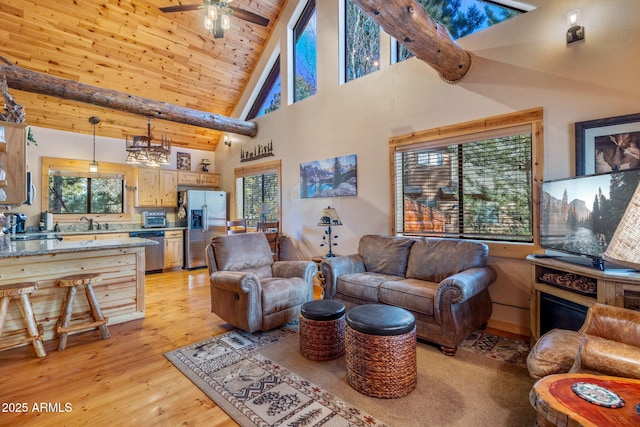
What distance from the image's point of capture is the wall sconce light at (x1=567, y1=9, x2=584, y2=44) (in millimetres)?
2682

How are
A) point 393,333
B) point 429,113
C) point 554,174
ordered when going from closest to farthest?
1. point 393,333
2. point 554,174
3. point 429,113

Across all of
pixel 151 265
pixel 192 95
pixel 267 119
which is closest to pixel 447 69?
pixel 267 119

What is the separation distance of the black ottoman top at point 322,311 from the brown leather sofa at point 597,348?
1.33 meters

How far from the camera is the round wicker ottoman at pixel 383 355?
1.96 m

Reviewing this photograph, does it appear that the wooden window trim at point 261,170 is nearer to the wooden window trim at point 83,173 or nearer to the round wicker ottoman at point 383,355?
the wooden window trim at point 83,173

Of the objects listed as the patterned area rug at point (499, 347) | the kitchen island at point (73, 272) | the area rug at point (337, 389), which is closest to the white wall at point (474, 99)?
the patterned area rug at point (499, 347)

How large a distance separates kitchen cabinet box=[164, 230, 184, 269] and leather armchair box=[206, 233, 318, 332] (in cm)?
332

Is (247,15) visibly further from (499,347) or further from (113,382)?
(499,347)

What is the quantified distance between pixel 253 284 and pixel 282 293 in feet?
1.20

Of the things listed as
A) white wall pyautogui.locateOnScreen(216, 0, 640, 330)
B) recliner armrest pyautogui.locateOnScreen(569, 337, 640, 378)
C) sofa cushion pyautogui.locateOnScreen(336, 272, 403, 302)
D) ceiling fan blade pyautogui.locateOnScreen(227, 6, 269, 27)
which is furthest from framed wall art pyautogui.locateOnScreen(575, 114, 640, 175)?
ceiling fan blade pyautogui.locateOnScreen(227, 6, 269, 27)

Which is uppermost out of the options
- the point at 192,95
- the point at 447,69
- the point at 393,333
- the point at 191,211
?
the point at 192,95

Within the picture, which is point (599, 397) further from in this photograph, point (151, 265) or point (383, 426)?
point (151, 265)

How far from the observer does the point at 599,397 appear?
104cm

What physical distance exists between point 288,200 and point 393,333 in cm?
396
